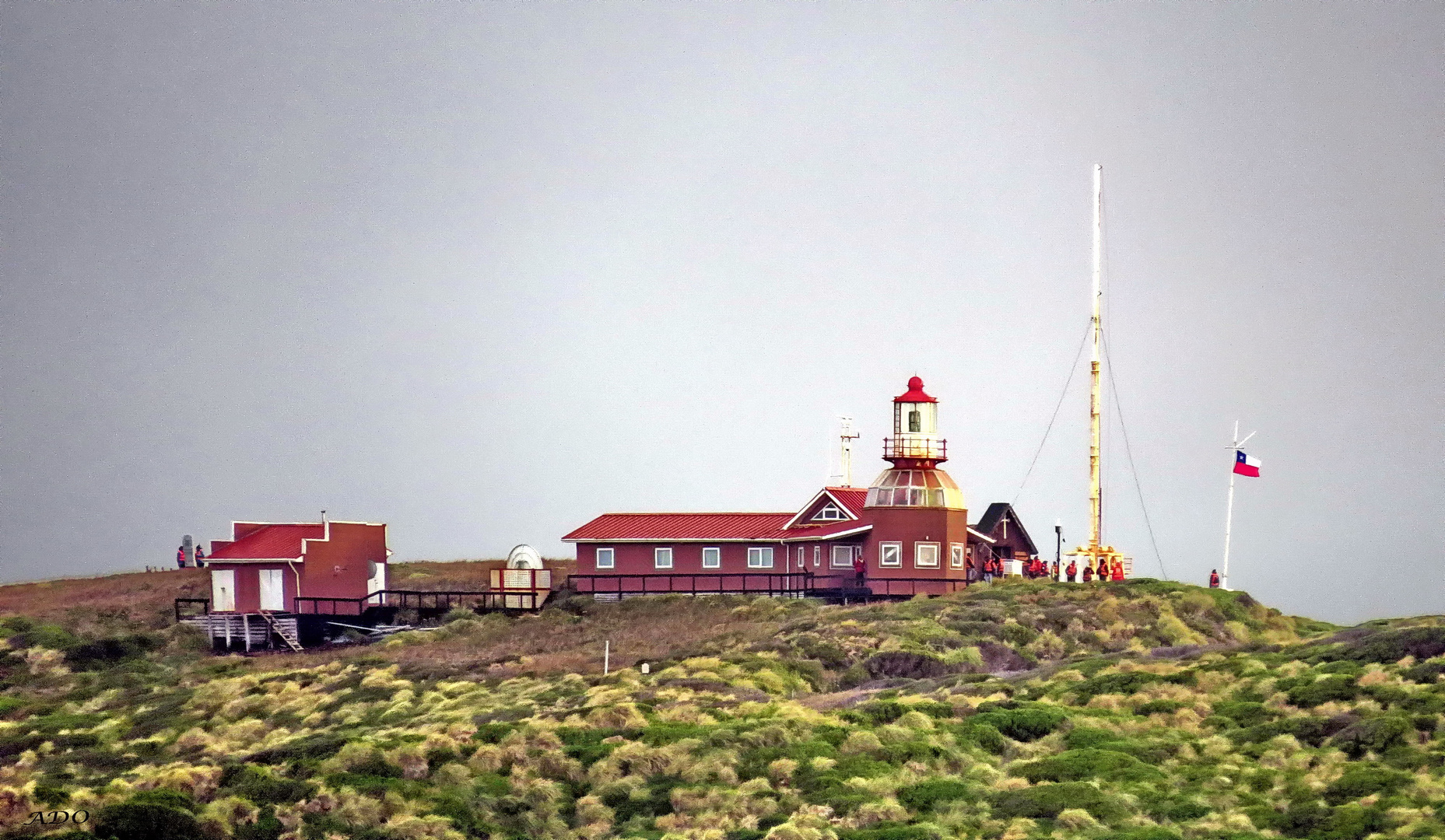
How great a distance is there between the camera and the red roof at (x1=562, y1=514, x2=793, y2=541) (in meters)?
73.4

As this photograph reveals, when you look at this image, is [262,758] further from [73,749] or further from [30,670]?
[30,670]

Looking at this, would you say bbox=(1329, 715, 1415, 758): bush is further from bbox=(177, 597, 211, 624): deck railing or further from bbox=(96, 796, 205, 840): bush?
bbox=(177, 597, 211, 624): deck railing

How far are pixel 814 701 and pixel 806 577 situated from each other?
2139 centimetres

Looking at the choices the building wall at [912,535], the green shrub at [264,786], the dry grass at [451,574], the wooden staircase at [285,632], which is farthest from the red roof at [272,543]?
the green shrub at [264,786]

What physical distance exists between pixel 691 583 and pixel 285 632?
17.4m

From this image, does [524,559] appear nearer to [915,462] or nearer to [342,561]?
[342,561]

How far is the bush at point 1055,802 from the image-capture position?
122ft

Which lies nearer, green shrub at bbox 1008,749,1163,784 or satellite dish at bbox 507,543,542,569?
green shrub at bbox 1008,749,1163,784

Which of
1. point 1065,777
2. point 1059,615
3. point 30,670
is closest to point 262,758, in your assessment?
point 1065,777

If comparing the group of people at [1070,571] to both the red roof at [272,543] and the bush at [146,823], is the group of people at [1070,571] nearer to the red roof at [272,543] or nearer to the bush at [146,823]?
the red roof at [272,543]

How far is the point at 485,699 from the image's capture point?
2062 inches

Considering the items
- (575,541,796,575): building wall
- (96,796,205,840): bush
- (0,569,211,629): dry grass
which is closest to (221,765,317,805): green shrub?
(96,796,205,840): bush

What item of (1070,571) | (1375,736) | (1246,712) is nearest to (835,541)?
(1070,571)

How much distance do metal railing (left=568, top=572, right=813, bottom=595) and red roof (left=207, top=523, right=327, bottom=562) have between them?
1184 cm
